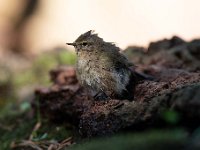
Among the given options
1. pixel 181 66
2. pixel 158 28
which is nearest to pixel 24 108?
pixel 181 66

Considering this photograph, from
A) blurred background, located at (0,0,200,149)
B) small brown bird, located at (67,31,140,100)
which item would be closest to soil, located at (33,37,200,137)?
small brown bird, located at (67,31,140,100)

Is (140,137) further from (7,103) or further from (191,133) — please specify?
(7,103)

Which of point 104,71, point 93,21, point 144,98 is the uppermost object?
point 93,21

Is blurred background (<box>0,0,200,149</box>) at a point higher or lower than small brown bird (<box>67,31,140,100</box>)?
higher

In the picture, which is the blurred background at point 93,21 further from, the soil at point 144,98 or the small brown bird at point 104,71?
the small brown bird at point 104,71

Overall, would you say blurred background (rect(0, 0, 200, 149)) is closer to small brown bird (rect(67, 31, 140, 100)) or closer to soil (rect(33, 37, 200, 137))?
soil (rect(33, 37, 200, 137))

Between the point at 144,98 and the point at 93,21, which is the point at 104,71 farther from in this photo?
the point at 93,21

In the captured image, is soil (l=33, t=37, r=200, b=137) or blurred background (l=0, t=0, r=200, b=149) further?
blurred background (l=0, t=0, r=200, b=149)

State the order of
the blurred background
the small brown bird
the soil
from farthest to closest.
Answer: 1. the blurred background
2. the small brown bird
3. the soil

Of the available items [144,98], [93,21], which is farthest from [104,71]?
[93,21]
